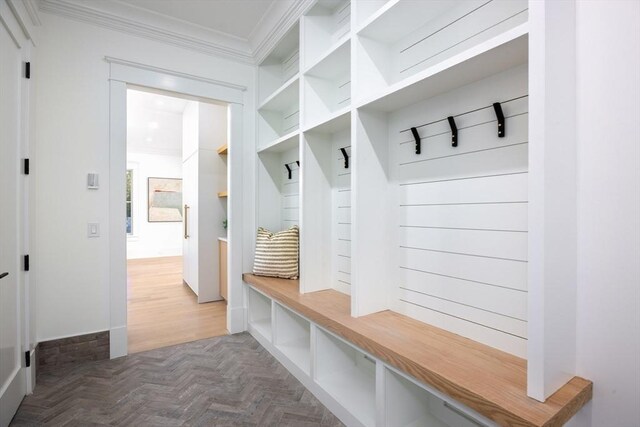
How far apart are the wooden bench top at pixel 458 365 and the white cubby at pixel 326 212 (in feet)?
1.23

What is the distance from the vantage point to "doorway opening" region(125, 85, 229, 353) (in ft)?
10.4

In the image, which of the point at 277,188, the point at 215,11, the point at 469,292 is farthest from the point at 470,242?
the point at 215,11

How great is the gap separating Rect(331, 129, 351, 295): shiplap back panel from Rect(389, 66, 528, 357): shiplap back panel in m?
0.49

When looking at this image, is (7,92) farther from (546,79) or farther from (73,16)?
(546,79)

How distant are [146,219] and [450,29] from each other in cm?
852

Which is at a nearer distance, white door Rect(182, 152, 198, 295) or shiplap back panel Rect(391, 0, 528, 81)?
shiplap back panel Rect(391, 0, 528, 81)

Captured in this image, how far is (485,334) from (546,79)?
1032 millimetres

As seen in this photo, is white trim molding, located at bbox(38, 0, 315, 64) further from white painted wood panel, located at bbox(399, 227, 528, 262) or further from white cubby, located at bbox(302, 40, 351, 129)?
white painted wood panel, located at bbox(399, 227, 528, 262)

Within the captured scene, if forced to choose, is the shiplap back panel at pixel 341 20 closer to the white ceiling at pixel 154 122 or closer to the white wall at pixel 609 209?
the white wall at pixel 609 209

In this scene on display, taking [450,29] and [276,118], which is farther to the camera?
[276,118]

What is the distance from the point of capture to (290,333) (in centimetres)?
253

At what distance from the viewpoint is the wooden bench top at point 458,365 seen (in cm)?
96

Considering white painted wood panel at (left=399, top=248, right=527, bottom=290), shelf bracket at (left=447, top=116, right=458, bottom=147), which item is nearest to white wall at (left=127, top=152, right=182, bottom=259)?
white painted wood panel at (left=399, top=248, right=527, bottom=290)

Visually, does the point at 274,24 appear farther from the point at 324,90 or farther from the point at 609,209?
the point at 609,209
